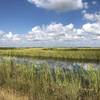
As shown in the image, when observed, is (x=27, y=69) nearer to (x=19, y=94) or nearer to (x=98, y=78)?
(x=19, y=94)

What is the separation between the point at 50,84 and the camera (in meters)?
9.16

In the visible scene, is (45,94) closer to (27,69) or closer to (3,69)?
(27,69)

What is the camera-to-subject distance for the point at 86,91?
8.49 m

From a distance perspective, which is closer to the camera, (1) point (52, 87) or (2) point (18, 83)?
(1) point (52, 87)

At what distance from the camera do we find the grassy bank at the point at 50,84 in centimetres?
805

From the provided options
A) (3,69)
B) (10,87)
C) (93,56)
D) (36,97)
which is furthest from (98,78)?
(93,56)

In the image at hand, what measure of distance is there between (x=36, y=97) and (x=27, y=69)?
2.73m

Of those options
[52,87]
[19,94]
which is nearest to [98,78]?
[52,87]

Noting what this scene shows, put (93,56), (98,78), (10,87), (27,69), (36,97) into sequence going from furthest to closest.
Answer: (93,56)
(27,69)
(10,87)
(98,78)
(36,97)

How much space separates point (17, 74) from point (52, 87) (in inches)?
109

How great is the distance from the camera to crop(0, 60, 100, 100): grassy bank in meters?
8.05

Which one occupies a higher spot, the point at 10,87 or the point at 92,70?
the point at 92,70

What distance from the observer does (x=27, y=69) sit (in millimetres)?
10562

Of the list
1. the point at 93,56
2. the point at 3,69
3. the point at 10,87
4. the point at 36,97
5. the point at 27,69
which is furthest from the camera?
the point at 93,56
